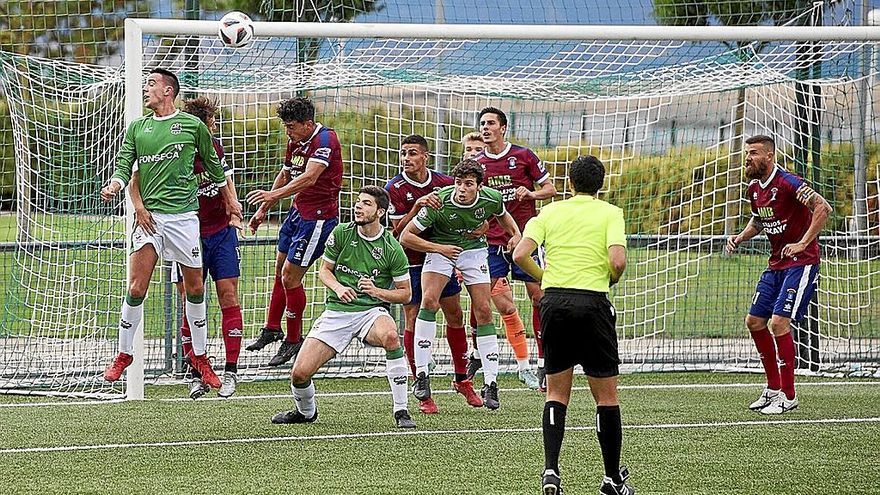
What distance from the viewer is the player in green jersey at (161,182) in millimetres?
8898

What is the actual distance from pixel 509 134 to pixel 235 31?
200 inches

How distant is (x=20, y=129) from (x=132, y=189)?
2411 mm

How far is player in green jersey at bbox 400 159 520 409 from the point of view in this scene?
908 centimetres

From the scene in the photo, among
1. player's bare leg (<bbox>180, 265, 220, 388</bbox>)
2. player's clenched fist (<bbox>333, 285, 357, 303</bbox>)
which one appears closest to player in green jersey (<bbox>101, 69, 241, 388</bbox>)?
player's bare leg (<bbox>180, 265, 220, 388</bbox>)

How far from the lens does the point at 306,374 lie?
26.3 feet

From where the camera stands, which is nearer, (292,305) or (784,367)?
(784,367)

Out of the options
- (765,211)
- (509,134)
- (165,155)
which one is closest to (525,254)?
(165,155)

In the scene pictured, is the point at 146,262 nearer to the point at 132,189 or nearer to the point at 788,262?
the point at 132,189

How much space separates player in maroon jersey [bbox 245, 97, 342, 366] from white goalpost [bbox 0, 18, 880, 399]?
79 centimetres

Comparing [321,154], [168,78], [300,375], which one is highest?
[168,78]

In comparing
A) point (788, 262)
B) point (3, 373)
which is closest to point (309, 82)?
point (3, 373)

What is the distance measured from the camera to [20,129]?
1086 cm

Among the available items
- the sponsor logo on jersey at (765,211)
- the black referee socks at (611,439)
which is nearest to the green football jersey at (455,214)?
the sponsor logo on jersey at (765,211)

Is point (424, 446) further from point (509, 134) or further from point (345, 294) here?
point (509, 134)
